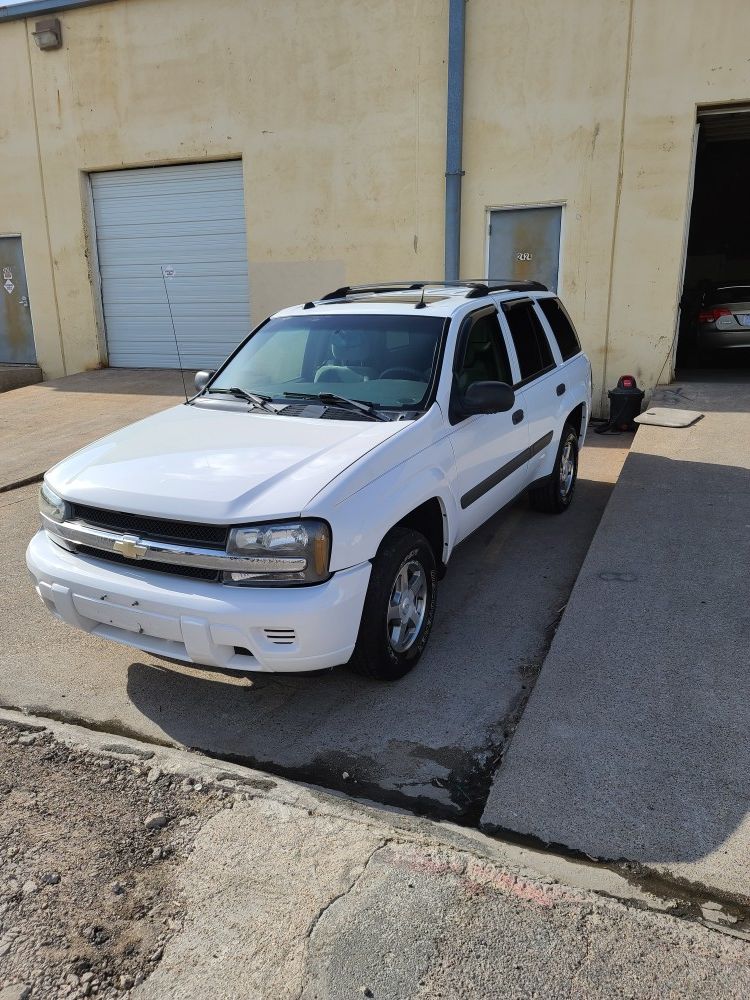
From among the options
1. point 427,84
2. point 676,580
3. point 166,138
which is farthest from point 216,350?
point 676,580

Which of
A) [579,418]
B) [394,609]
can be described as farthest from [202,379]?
[579,418]

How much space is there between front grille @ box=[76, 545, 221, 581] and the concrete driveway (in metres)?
0.73

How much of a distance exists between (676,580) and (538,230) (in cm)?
736

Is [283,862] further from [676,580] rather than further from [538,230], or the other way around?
[538,230]

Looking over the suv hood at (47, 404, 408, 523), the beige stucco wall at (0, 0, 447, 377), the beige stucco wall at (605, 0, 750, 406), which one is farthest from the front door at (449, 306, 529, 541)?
the beige stucco wall at (0, 0, 447, 377)

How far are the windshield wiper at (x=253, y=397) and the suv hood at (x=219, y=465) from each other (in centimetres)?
11

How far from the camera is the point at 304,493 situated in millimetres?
3385

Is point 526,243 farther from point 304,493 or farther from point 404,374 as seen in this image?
point 304,493

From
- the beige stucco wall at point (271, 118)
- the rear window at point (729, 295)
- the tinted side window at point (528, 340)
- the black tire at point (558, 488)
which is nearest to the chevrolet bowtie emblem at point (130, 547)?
the tinted side window at point (528, 340)

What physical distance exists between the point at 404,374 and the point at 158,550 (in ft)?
5.98

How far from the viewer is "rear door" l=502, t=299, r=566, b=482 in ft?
18.2

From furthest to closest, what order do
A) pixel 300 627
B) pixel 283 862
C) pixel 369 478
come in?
pixel 369 478 → pixel 300 627 → pixel 283 862

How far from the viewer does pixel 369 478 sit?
3.61m

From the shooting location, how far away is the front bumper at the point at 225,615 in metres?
3.28
